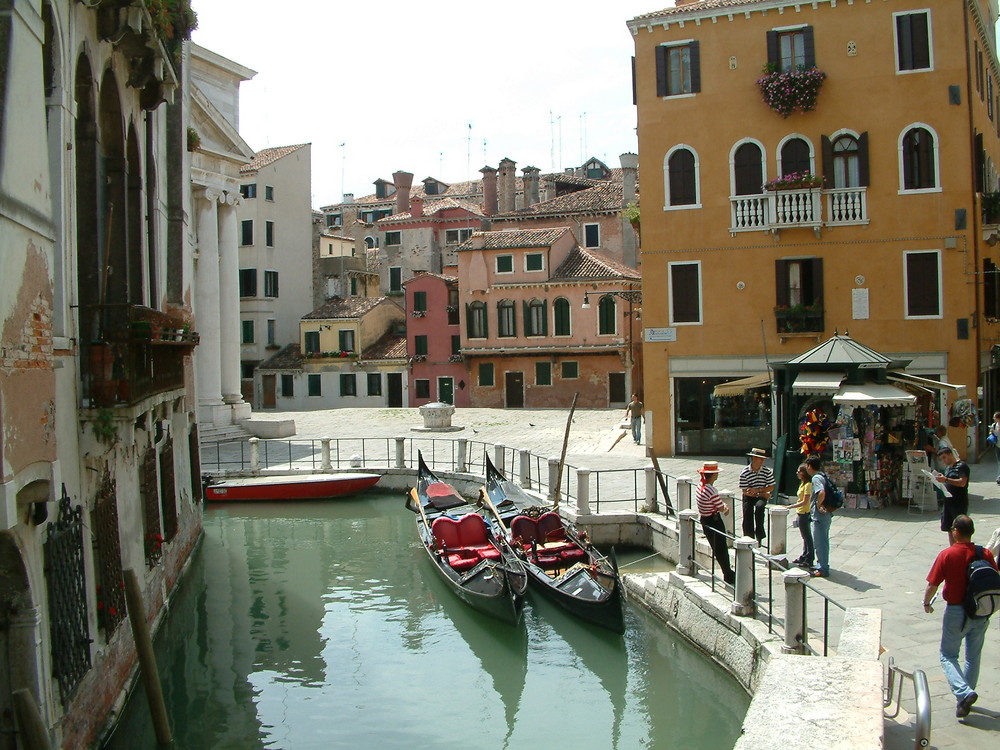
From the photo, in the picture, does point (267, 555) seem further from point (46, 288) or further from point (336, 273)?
point (336, 273)

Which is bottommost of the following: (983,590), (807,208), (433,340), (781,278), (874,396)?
(983,590)

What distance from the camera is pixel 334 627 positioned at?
41.6ft

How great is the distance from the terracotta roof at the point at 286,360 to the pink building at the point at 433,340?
5.47 metres

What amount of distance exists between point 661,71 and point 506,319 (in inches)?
742

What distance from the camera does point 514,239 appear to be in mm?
38750

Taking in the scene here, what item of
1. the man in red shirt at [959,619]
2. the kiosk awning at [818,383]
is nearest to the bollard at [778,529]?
the man in red shirt at [959,619]

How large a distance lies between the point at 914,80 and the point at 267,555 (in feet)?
50.8

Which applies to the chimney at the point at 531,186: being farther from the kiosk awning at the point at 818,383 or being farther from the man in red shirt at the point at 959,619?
the man in red shirt at the point at 959,619

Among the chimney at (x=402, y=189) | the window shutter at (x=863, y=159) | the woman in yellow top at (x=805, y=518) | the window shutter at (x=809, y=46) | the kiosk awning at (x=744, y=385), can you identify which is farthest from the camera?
the chimney at (x=402, y=189)

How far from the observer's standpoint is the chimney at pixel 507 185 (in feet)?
158

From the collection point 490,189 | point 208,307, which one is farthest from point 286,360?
point 208,307

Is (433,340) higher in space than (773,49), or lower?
lower

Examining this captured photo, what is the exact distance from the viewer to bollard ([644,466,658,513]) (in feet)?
48.8

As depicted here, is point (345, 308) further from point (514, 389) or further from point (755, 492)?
point (755, 492)
